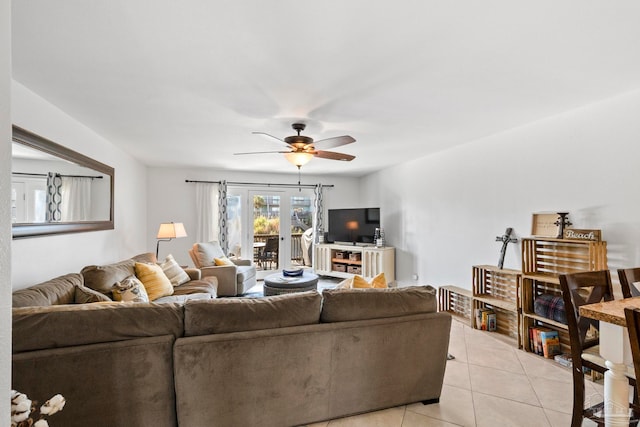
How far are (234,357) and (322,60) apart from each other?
1863 millimetres

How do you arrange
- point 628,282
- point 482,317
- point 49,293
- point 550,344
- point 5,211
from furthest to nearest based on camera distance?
point 482,317 → point 550,344 → point 49,293 → point 628,282 → point 5,211

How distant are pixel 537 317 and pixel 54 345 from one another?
370 cm

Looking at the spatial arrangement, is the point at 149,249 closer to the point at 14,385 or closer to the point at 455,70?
the point at 14,385

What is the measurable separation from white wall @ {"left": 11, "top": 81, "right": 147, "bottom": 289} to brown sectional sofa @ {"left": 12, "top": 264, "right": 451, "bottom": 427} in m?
0.56

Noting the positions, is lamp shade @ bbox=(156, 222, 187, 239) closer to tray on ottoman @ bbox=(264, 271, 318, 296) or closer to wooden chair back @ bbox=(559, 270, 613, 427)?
tray on ottoman @ bbox=(264, 271, 318, 296)

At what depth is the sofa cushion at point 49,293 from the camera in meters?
1.89

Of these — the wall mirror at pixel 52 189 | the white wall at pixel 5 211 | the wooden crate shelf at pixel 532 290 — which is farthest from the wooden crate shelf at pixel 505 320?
the wall mirror at pixel 52 189

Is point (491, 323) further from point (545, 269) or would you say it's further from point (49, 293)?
point (49, 293)

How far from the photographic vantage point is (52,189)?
2672 mm

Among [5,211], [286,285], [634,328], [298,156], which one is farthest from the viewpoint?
[286,285]

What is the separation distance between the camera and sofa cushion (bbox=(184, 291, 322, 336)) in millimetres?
1706

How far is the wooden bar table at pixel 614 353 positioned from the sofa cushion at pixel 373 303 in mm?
911

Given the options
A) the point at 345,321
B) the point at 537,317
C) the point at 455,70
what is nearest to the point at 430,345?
the point at 345,321

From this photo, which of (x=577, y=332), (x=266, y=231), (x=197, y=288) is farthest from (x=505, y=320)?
(x=266, y=231)
